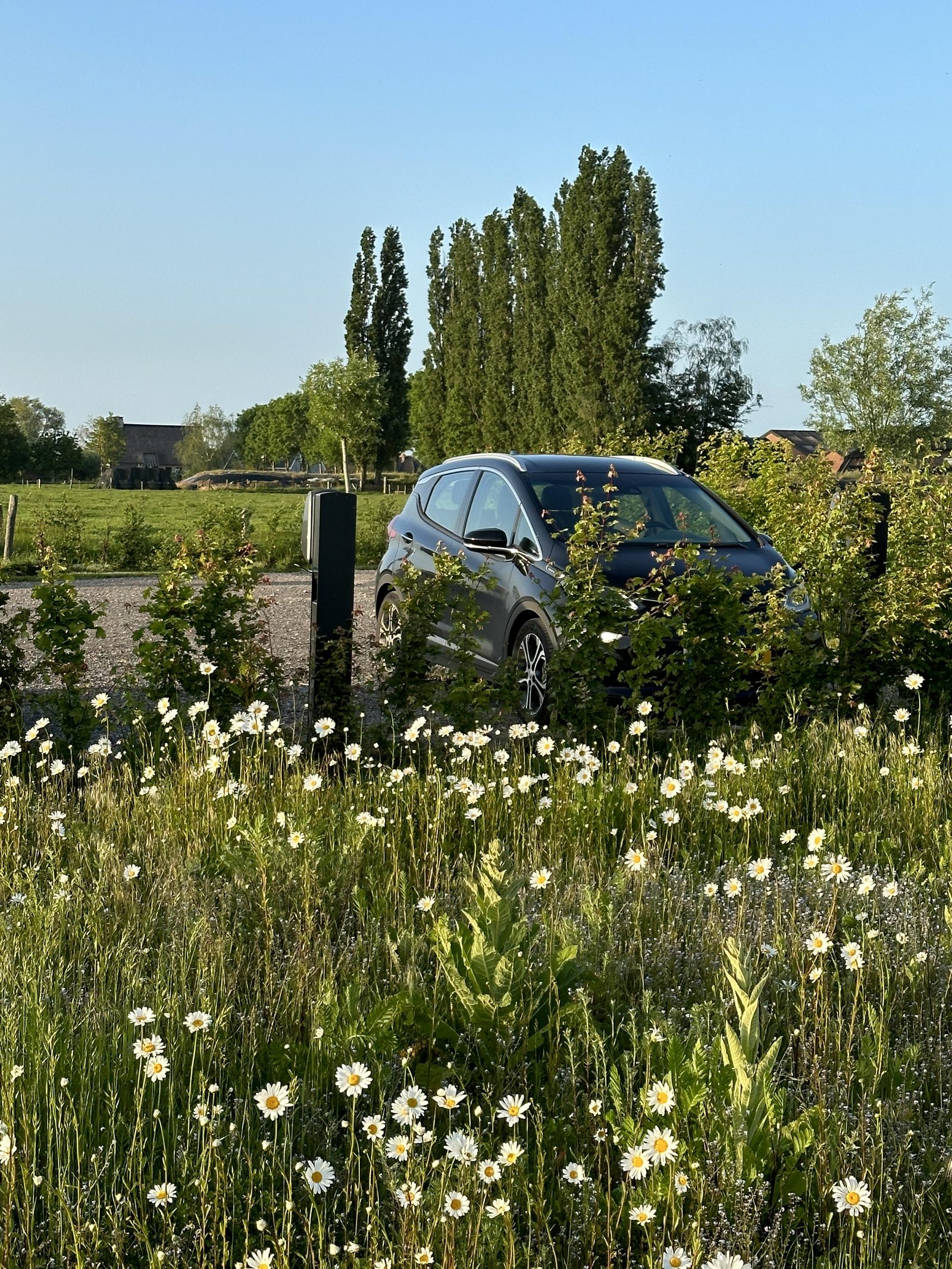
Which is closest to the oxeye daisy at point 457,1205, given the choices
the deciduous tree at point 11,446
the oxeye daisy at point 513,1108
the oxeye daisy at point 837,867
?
the oxeye daisy at point 513,1108

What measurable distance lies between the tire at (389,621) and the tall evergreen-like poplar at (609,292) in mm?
35836

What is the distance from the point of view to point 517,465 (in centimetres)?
879

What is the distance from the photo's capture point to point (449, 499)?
9.55 metres

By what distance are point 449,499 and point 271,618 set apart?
6413 millimetres

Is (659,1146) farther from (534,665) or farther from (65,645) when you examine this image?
(534,665)

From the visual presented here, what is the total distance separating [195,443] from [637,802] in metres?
108

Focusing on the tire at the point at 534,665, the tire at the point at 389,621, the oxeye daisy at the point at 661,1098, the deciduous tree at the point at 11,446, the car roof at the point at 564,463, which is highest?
the deciduous tree at the point at 11,446

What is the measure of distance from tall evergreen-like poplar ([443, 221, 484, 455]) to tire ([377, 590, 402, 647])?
149 feet

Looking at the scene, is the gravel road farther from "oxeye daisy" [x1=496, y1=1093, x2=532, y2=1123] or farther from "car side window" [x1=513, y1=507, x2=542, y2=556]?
"oxeye daisy" [x1=496, y1=1093, x2=532, y2=1123]

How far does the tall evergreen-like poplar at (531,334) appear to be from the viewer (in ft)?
160

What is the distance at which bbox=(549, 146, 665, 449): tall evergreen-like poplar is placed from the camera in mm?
45094

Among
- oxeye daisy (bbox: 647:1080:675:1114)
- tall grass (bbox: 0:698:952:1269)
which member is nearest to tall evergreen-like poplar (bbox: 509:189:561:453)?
tall grass (bbox: 0:698:952:1269)

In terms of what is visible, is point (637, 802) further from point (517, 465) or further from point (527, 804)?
point (517, 465)

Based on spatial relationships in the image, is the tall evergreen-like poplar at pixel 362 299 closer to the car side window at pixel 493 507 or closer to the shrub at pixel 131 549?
the shrub at pixel 131 549
